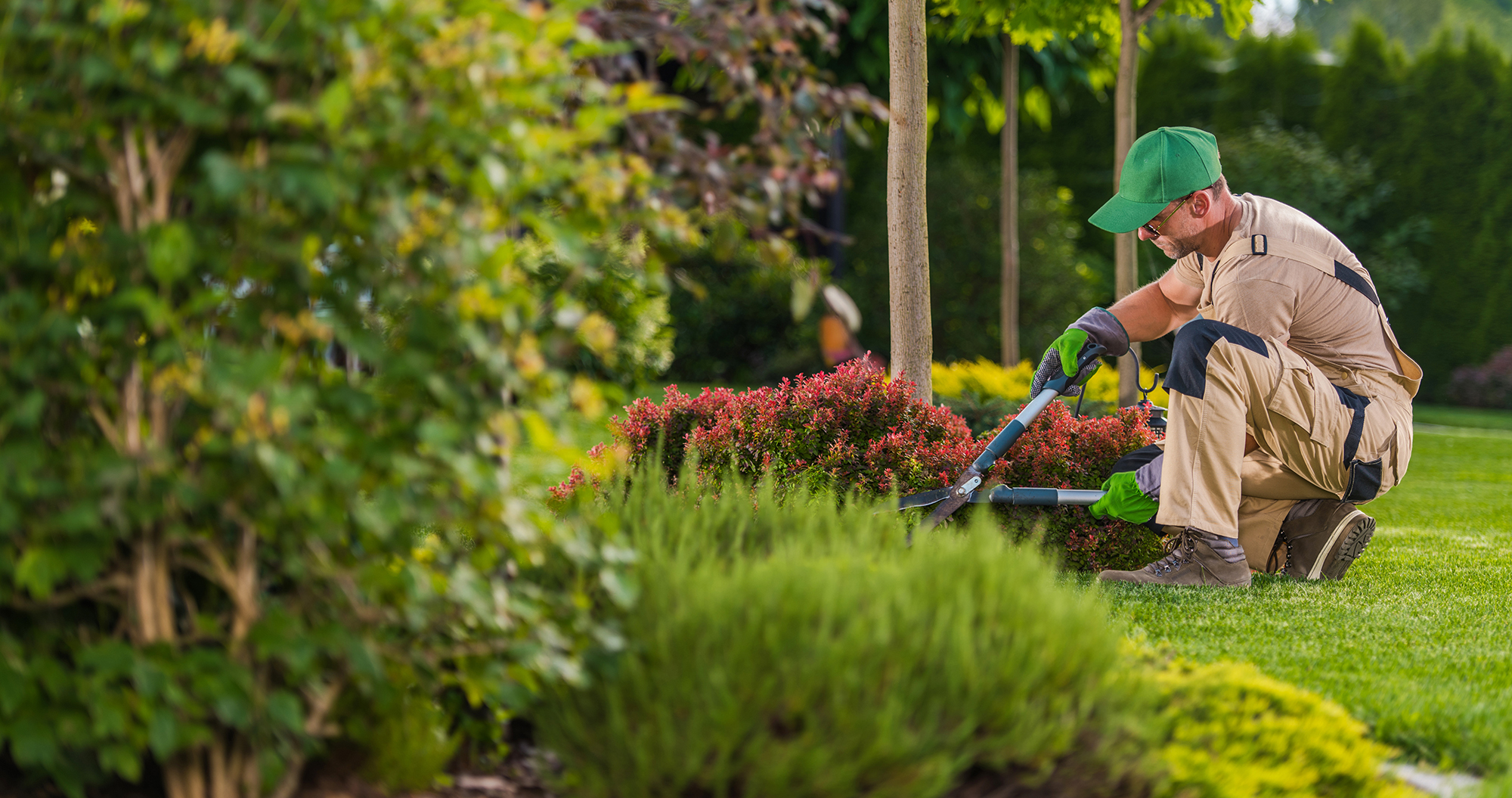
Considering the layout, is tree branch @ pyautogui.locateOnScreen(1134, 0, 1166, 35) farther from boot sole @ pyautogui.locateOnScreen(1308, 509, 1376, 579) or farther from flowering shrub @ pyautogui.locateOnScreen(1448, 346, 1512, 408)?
flowering shrub @ pyautogui.locateOnScreen(1448, 346, 1512, 408)

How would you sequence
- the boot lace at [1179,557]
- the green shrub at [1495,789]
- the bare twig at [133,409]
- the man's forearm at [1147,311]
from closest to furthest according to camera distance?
the bare twig at [133,409] → the green shrub at [1495,789] → the boot lace at [1179,557] → the man's forearm at [1147,311]

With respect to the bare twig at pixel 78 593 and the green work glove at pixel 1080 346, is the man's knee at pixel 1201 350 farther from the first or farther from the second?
the bare twig at pixel 78 593

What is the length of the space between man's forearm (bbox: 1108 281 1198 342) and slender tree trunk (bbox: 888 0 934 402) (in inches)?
29.4

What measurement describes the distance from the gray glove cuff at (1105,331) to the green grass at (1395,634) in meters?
0.86

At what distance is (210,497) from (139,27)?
26.5 inches

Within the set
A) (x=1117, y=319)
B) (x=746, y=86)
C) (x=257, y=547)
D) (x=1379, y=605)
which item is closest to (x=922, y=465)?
(x=1117, y=319)

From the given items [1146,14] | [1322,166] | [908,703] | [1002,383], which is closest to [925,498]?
[908,703]

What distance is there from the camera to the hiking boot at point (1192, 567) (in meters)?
3.89

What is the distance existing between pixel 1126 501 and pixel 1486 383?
12476 mm

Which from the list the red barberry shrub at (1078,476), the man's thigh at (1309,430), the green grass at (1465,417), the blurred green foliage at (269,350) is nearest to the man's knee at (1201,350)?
the man's thigh at (1309,430)

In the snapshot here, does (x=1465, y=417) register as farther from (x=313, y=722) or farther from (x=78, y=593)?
(x=78, y=593)

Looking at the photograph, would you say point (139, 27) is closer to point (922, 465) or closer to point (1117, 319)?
point (922, 465)

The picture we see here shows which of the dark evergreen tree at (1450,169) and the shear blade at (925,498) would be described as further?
the dark evergreen tree at (1450,169)

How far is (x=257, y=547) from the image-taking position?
6.50 ft
